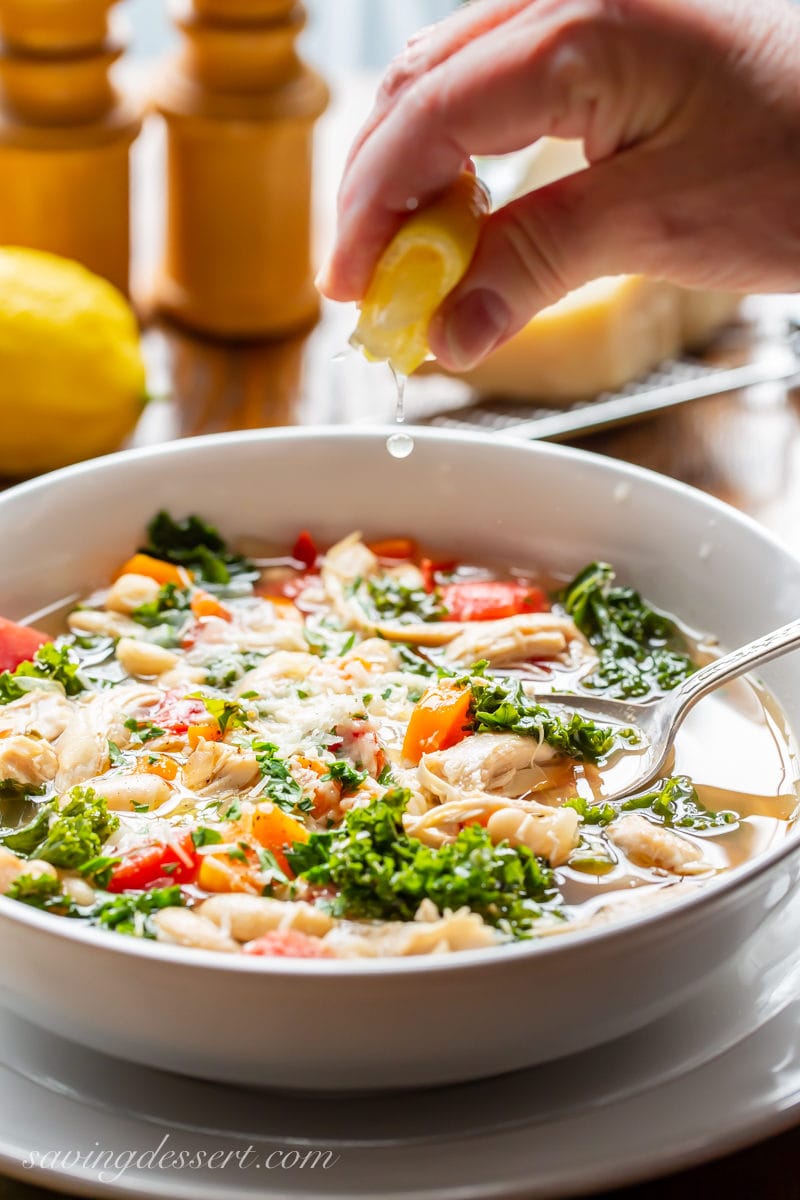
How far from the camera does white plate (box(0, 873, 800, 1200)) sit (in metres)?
1.41

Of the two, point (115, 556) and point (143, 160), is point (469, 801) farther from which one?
point (143, 160)

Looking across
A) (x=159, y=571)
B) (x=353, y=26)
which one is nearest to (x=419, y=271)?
(x=159, y=571)

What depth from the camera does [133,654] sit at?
2.31m

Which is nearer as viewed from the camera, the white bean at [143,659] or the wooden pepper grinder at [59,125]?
the white bean at [143,659]

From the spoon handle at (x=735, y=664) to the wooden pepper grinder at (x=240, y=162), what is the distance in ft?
6.72

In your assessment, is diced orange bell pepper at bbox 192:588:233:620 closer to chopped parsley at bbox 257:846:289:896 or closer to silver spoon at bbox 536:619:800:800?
silver spoon at bbox 536:619:800:800

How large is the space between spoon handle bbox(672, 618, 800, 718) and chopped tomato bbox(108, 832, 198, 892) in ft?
2.49

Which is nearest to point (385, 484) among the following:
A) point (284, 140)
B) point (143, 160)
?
point (284, 140)

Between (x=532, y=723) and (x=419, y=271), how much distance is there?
640 millimetres

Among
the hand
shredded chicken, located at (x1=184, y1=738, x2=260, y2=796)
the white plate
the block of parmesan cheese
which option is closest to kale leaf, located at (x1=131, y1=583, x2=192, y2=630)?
shredded chicken, located at (x1=184, y1=738, x2=260, y2=796)

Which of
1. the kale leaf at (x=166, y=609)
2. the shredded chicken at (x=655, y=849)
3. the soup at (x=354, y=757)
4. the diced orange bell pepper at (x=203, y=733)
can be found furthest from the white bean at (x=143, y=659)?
the shredded chicken at (x=655, y=849)

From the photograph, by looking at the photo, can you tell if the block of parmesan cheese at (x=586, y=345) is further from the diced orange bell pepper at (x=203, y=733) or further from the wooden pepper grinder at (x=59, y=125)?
the diced orange bell pepper at (x=203, y=733)

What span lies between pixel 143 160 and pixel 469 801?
11.7 ft

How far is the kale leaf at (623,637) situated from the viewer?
2.33m
